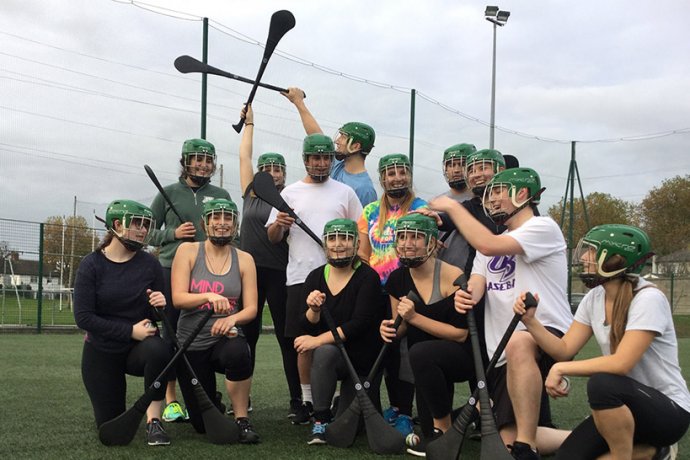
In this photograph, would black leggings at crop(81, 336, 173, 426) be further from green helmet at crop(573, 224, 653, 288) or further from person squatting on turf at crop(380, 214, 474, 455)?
green helmet at crop(573, 224, 653, 288)

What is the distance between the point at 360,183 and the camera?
5.69m

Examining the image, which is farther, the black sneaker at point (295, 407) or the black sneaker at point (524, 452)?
the black sneaker at point (295, 407)

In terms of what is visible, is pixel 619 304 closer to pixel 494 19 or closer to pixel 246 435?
pixel 246 435

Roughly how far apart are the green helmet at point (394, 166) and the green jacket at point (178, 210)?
4.04 feet

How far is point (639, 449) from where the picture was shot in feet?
11.1

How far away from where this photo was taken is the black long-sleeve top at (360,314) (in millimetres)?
4609

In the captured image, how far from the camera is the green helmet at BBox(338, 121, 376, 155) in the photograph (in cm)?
560

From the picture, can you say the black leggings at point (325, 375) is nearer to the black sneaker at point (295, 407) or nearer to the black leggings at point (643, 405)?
the black sneaker at point (295, 407)

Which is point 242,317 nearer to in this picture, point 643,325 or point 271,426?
point 271,426

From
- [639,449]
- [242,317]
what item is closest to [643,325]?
[639,449]

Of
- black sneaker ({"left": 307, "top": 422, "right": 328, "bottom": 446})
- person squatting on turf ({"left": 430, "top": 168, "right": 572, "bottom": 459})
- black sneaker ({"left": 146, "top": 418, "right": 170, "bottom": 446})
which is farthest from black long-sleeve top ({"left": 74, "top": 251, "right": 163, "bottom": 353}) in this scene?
person squatting on turf ({"left": 430, "top": 168, "right": 572, "bottom": 459})

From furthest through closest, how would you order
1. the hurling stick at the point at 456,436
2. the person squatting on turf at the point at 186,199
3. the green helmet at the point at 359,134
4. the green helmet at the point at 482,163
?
the green helmet at the point at 359,134
the person squatting on turf at the point at 186,199
the green helmet at the point at 482,163
the hurling stick at the point at 456,436

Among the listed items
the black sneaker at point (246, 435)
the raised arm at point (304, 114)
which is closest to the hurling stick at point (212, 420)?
the black sneaker at point (246, 435)

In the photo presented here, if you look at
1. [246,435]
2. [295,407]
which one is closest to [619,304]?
[246,435]
